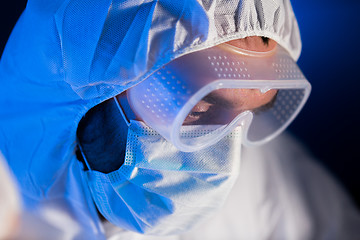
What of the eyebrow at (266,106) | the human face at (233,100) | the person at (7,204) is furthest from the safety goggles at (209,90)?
the person at (7,204)

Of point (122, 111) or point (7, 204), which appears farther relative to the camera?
point (7, 204)

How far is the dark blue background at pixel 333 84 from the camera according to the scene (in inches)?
54.6

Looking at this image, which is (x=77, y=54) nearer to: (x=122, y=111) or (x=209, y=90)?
(x=122, y=111)

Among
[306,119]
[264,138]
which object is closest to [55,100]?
[264,138]

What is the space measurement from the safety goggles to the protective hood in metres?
0.04

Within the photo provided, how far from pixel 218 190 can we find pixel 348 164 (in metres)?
0.79

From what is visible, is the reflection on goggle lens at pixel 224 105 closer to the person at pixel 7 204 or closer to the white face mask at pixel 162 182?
the white face mask at pixel 162 182

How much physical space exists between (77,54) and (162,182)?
0.39 meters

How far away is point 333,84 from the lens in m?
1.45

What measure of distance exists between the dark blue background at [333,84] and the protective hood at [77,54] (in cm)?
44

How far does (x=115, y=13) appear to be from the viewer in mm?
776

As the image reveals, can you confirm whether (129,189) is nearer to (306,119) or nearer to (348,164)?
(306,119)

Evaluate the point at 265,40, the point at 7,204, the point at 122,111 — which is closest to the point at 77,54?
the point at 122,111

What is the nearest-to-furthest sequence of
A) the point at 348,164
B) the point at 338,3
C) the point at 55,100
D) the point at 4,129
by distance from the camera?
the point at 55,100
the point at 4,129
the point at 338,3
the point at 348,164
